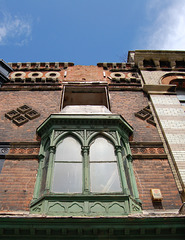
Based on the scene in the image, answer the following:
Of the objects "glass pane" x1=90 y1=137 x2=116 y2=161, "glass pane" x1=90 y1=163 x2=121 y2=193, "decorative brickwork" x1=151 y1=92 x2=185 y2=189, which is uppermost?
"decorative brickwork" x1=151 y1=92 x2=185 y2=189

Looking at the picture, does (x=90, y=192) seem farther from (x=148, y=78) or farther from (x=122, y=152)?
(x=148, y=78)

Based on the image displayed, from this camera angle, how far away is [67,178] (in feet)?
21.2

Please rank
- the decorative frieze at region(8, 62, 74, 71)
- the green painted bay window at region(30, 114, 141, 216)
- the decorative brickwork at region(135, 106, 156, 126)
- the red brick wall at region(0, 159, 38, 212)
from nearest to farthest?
the green painted bay window at region(30, 114, 141, 216) < the red brick wall at region(0, 159, 38, 212) < the decorative brickwork at region(135, 106, 156, 126) < the decorative frieze at region(8, 62, 74, 71)

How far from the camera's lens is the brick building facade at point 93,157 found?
5219mm

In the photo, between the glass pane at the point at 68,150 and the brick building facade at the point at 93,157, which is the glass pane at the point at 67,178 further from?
the glass pane at the point at 68,150

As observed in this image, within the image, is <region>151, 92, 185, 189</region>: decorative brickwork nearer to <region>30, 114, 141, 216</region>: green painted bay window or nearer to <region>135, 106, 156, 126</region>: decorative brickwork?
<region>135, 106, 156, 126</region>: decorative brickwork

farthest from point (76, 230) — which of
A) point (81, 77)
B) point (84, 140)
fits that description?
point (81, 77)

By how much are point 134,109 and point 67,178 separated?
435 cm

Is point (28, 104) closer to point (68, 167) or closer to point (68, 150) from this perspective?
point (68, 150)

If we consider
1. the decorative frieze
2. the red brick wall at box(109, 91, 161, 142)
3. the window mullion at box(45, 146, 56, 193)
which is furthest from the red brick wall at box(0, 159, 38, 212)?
the decorative frieze

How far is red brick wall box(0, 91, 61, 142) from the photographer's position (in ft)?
27.3

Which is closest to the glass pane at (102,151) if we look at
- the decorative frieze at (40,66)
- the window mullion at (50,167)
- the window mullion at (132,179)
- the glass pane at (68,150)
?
the glass pane at (68,150)

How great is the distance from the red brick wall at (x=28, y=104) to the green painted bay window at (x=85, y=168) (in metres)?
0.62

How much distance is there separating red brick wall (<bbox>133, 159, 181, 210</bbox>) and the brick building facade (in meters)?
0.02
